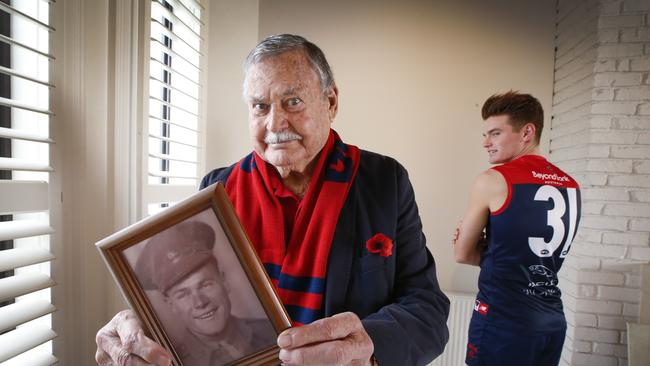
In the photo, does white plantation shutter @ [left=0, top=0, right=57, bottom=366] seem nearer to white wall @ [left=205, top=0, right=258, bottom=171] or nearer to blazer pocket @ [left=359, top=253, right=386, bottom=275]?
blazer pocket @ [left=359, top=253, right=386, bottom=275]

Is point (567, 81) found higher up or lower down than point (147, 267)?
higher up

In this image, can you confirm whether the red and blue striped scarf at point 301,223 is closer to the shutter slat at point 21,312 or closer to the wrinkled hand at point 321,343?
the wrinkled hand at point 321,343

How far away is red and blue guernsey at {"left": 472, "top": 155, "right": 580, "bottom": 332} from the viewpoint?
1379mm

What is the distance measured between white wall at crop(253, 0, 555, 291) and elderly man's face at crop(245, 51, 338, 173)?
62.7 inches

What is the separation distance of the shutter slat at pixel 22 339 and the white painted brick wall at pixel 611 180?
2648 mm

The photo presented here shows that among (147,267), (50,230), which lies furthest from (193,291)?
(50,230)

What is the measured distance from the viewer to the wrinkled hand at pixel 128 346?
0.49 metres

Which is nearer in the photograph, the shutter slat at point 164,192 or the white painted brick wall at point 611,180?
the shutter slat at point 164,192

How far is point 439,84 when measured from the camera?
2281 mm

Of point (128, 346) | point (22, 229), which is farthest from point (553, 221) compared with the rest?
point (22, 229)

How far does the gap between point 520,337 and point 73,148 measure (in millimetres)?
1974

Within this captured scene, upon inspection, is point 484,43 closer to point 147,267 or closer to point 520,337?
point 520,337

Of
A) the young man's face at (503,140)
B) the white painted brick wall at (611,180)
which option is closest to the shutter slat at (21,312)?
the young man's face at (503,140)

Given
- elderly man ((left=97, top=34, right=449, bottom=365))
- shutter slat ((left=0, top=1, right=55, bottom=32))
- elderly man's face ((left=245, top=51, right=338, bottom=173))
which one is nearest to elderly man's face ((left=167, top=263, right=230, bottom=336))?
elderly man ((left=97, top=34, right=449, bottom=365))
